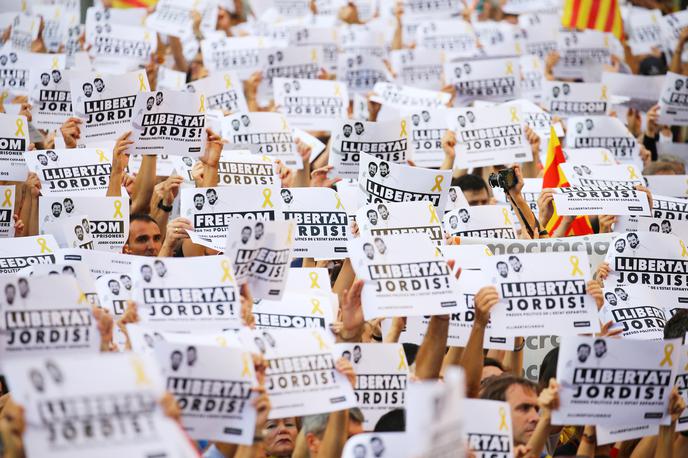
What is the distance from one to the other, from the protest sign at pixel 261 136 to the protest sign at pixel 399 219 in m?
2.04

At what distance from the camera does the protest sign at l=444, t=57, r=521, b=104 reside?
33.5 feet

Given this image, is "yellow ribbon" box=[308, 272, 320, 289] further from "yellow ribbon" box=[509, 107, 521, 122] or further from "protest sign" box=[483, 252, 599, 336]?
"yellow ribbon" box=[509, 107, 521, 122]

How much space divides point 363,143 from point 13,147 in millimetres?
2264

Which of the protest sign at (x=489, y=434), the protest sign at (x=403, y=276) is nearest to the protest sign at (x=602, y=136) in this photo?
the protest sign at (x=403, y=276)

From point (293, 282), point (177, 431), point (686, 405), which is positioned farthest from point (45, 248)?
point (686, 405)

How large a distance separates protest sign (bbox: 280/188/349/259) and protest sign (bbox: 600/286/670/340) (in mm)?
1569

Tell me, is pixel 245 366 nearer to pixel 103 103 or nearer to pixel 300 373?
pixel 300 373

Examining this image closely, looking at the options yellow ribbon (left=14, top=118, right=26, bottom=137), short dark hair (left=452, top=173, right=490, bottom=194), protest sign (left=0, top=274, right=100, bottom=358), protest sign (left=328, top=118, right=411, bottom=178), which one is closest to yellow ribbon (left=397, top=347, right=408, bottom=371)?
protest sign (left=0, top=274, right=100, bottom=358)

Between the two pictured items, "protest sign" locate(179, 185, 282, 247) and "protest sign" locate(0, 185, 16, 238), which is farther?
"protest sign" locate(0, 185, 16, 238)

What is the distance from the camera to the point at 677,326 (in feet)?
20.8

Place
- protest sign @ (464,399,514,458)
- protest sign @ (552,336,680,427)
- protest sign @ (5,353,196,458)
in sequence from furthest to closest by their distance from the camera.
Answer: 1. protest sign @ (552,336,680,427)
2. protest sign @ (464,399,514,458)
3. protest sign @ (5,353,196,458)

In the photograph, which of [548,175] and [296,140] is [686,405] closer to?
[548,175]

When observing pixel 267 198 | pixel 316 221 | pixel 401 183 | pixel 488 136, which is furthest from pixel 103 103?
pixel 488 136

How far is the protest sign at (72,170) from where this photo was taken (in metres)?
7.35
